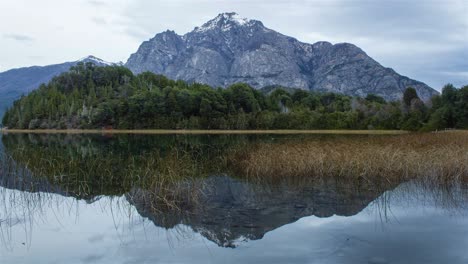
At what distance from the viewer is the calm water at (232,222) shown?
8195 millimetres

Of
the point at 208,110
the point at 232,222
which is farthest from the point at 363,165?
the point at 208,110

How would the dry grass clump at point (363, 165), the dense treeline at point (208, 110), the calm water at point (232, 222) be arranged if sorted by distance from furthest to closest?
the dense treeline at point (208, 110)
the dry grass clump at point (363, 165)
the calm water at point (232, 222)

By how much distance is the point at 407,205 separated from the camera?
482 inches

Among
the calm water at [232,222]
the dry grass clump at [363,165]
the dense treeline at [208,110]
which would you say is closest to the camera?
the calm water at [232,222]

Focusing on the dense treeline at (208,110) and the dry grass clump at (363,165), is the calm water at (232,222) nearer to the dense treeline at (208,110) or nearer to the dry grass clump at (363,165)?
the dry grass clump at (363,165)

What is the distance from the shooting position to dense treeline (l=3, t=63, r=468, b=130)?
82062mm

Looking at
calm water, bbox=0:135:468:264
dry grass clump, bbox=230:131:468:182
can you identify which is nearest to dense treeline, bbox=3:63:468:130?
dry grass clump, bbox=230:131:468:182

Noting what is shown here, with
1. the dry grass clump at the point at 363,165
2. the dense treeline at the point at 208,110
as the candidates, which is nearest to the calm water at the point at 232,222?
the dry grass clump at the point at 363,165

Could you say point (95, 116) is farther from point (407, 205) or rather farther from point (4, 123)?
point (407, 205)

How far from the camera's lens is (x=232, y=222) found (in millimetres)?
10305

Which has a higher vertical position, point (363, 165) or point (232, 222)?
point (363, 165)

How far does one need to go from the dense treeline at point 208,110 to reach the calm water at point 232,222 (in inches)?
2461

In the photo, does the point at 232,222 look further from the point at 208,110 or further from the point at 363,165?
the point at 208,110

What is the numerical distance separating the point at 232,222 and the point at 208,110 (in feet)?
331
